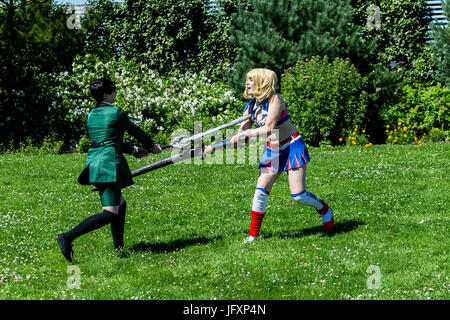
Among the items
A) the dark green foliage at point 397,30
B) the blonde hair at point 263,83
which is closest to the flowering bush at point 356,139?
the dark green foliage at point 397,30

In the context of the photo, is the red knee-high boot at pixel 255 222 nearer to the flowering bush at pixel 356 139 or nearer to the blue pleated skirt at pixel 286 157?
the blue pleated skirt at pixel 286 157

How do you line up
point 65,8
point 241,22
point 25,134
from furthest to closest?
point 65,8 → point 25,134 → point 241,22

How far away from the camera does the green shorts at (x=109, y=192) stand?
208 inches

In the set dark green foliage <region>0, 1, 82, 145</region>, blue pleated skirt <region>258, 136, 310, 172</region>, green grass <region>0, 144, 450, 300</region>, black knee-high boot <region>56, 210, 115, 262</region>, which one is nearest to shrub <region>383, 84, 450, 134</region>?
green grass <region>0, 144, 450, 300</region>

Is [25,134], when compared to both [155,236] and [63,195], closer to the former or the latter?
[63,195]

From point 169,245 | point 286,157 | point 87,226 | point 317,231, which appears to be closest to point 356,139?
point 317,231

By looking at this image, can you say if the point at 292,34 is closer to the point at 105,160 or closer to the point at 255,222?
the point at 255,222

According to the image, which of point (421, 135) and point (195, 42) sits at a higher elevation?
point (195, 42)

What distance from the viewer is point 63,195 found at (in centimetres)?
839

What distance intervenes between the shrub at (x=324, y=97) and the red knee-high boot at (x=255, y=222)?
22.3ft

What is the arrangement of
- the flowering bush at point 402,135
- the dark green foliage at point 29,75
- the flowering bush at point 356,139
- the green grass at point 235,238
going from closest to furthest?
the green grass at point 235,238
the flowering bush at point 356,139
the flowering bush at point 402,135
the dark green foliage at point 29,75

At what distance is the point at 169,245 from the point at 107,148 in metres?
1.39
